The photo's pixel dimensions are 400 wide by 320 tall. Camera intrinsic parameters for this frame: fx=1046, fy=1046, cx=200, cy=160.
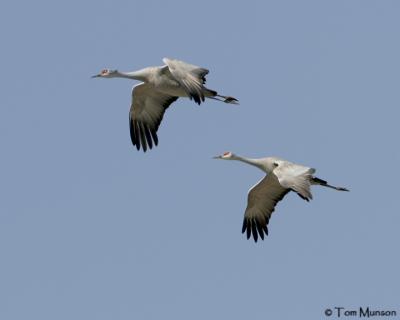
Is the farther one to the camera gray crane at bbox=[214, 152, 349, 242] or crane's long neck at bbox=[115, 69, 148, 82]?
crane's long neck at bbox=[115, 69, 148, 82]

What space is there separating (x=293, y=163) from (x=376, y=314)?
567 cm

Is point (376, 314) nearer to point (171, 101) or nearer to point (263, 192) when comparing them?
point (263, 192)

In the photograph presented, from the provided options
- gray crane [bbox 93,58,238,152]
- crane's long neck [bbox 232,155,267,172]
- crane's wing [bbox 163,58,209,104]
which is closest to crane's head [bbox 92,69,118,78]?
gray crane [bbox 93,58,238,152]

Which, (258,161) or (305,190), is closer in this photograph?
(305,190)

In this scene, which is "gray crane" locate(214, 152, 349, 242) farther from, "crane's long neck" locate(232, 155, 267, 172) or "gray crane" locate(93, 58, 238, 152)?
"gray crane" locate(93, 58, 238, 152)

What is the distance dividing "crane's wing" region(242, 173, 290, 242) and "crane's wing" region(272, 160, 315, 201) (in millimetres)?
1040

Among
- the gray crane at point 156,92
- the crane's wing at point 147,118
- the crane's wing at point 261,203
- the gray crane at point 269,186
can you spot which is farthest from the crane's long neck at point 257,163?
the crane's wing at point 147,118

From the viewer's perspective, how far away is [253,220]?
3062cm

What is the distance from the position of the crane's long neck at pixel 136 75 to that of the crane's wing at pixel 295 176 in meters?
4.41

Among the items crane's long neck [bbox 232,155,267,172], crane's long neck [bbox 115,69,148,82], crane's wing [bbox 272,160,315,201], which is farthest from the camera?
crane's long neck [bbox 115,69,148,82]

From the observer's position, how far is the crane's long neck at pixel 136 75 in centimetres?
2921

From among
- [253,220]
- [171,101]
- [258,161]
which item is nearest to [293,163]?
[258,161]

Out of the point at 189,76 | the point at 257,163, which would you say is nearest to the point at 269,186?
the point at 257,163

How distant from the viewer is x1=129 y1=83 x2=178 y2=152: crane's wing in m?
31.1
